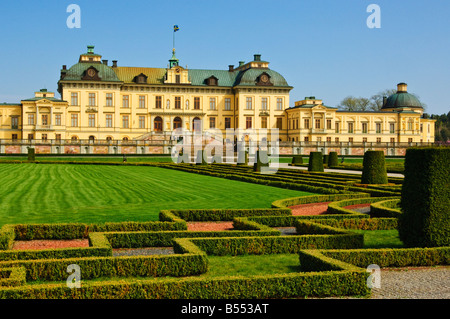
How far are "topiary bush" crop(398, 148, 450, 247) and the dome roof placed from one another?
217 ft

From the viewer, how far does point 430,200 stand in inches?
326

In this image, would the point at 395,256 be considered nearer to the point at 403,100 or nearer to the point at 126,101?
the point at 126,101

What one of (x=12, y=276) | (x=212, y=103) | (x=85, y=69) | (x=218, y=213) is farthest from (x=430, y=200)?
(x=212, y=103)

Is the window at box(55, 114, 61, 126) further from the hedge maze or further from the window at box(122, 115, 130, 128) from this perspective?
the hedge maze

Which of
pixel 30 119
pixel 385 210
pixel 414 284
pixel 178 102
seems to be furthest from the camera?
pixel 178 102

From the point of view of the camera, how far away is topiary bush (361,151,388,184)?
63.9 feet

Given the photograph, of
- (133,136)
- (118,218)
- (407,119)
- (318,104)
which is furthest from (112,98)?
(118,218)

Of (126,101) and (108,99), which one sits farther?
(126,101)

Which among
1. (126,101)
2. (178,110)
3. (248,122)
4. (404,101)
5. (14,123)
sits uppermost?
(404,101)

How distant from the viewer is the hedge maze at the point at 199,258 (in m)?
5.75

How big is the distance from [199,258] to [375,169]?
13.9 m

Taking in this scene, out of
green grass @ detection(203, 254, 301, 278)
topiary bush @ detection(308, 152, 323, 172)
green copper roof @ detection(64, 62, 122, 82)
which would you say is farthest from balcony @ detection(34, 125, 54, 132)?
green grass @ detection(203, 254, 301, 278)
